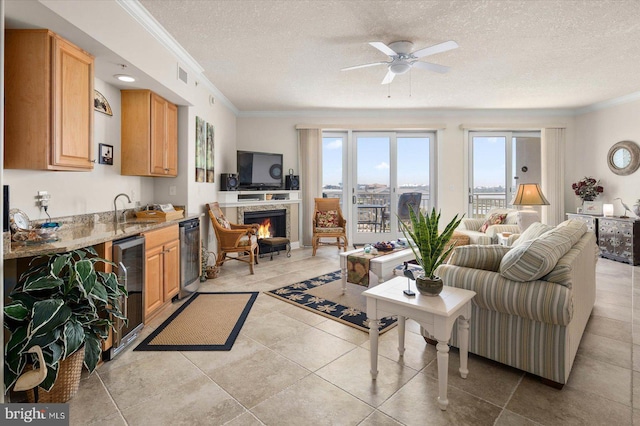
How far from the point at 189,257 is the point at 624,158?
6.87 m

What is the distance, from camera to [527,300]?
1.88m

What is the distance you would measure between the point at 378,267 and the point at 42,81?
2.96 m

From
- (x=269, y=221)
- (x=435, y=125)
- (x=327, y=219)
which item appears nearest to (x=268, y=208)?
(x=269, y=221)

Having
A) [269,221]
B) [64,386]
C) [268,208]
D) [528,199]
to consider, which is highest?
[528,199]

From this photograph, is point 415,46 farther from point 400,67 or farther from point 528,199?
point 528,199

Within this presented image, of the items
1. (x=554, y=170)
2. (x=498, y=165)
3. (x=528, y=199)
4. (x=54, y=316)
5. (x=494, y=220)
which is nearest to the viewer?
Answer: (x=54, y=316)

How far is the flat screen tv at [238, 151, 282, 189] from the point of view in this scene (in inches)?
222

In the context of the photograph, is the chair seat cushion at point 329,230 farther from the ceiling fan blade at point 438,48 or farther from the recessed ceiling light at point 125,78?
the recessed ceiling light at point 125,78

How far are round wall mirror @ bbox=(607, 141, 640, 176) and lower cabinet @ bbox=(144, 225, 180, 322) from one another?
6862mm

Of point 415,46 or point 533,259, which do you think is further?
point 415,46

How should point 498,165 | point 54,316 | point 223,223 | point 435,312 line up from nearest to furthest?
1. point 54,316
2. point 435,312
3. point 223,223
4. point 498,165

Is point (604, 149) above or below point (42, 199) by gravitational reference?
above

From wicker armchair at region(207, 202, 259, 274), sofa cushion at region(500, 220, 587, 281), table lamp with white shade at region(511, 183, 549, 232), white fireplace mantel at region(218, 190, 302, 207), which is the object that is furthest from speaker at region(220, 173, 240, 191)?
sofa cushion at region(500, 220, 587, 281)

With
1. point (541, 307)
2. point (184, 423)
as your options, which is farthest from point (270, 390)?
point (541, 307)
